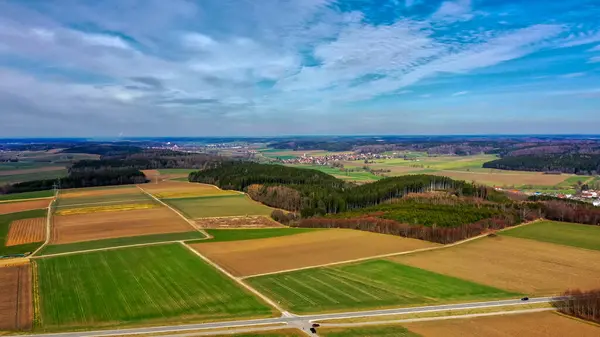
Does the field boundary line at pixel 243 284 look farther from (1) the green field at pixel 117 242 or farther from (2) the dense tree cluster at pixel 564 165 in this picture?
(2) the dense tree cluster at pixel 564 165

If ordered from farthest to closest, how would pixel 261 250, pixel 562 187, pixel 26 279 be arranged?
1. pixel 562 187
2. pixel 261 250
3. pixel 26 279

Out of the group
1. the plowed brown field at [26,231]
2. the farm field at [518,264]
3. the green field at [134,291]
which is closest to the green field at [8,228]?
the plowed brown field at [26,231]

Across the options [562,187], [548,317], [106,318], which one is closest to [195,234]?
[106,318]

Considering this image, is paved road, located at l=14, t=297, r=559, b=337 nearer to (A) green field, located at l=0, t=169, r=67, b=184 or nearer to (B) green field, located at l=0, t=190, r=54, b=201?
(B) green field, located at l=0, t=190, r=54, b=201

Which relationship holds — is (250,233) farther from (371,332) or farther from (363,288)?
(371,332)

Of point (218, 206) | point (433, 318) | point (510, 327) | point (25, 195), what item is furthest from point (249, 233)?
point (25, 195)

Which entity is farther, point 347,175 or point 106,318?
point 347,175

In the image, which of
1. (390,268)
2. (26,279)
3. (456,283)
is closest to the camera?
(456,283)

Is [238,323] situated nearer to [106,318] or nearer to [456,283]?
[106,318]
